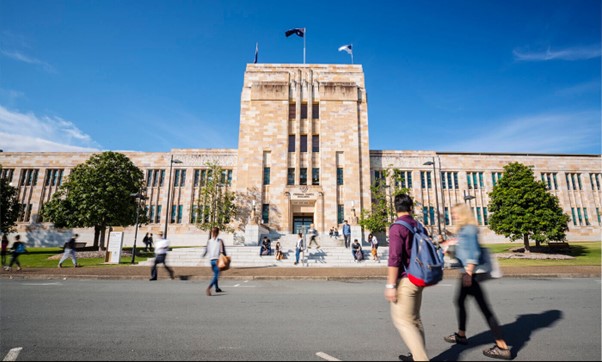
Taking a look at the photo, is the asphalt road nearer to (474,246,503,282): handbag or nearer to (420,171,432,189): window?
(474,246,503,282): handbag

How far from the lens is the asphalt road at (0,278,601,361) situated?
12.7 ft

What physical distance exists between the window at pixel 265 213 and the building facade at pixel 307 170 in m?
0.11

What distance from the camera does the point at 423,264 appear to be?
3154 mm

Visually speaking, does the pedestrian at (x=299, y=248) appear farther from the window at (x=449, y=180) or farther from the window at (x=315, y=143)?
the window at (x=449, y=180)

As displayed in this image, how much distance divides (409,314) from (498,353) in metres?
1.60

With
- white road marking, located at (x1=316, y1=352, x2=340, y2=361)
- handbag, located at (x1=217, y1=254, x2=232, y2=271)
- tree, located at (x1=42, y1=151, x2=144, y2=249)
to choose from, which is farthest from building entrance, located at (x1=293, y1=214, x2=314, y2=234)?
white road marking, located at (x1=316, y1=352, x2=340, y2=361)

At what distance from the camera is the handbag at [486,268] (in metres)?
4.16

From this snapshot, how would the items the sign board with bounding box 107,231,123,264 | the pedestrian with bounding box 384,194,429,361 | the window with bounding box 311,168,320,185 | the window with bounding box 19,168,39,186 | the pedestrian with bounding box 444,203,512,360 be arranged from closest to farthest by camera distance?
the pedestrian with bounding box 384,194,429,361 < the pedestrian with bounding box 444,203,512,360 < the sign board with bounding box 107,231,123,264 < the window with bounding box 311,168,320,185 < the window with bounding box 19,168,39,186

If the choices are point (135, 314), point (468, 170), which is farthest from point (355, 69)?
point (135, 314)

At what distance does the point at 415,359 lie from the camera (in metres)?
3.02

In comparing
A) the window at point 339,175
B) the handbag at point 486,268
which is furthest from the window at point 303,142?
the handbag at point 486,268

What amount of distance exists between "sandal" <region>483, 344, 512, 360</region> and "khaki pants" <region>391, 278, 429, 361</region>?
4.39ft

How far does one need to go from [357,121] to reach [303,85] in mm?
7968

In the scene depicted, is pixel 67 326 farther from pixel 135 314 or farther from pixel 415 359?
pixel 415 359
